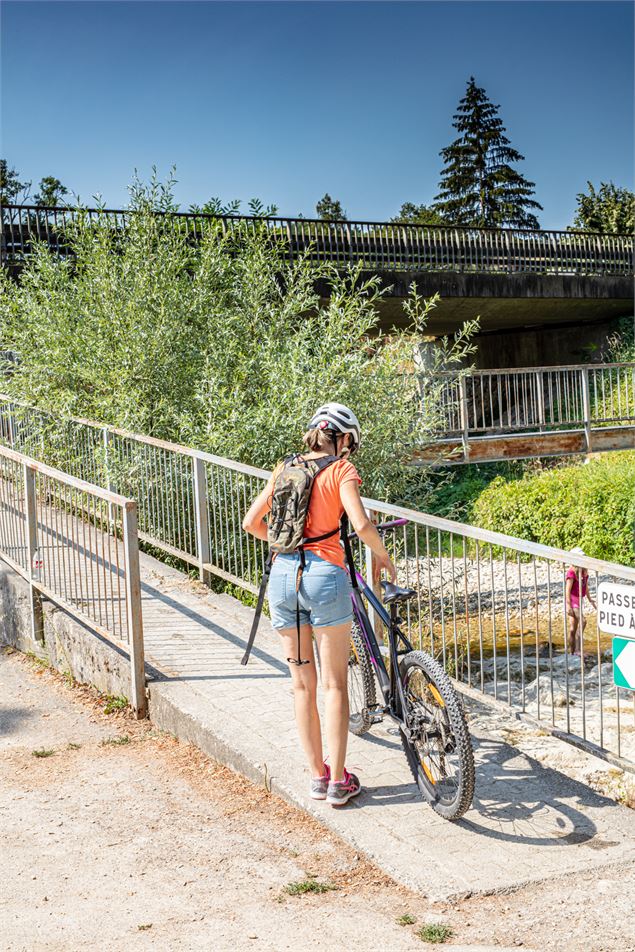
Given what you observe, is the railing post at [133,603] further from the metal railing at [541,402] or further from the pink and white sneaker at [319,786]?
the metal railing at [541,402]

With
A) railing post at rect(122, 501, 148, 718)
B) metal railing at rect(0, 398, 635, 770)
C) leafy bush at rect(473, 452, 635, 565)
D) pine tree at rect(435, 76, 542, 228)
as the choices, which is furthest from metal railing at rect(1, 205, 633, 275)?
pine tree at rect(435, 76, 542, 228)

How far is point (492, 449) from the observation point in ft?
58.3

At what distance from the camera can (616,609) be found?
383cm

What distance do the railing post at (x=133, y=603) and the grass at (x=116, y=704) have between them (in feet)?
0.60

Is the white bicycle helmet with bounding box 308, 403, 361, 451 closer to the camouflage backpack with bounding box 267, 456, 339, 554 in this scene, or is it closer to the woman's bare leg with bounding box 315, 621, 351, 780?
the camouflage backpack with bounding box 267, 456, 339, 554

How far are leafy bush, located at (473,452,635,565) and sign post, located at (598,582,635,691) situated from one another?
36.7 feet

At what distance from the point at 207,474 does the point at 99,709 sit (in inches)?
96.3

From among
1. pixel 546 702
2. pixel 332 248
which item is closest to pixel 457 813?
pixel 546 702

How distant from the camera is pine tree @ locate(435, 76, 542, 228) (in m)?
56.5

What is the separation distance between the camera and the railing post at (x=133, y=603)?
19.4 ft

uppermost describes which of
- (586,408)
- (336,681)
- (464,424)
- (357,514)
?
(586,408)

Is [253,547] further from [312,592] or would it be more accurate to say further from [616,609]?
[616,609]

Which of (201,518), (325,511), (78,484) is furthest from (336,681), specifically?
(201,518)

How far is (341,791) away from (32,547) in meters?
3.83
